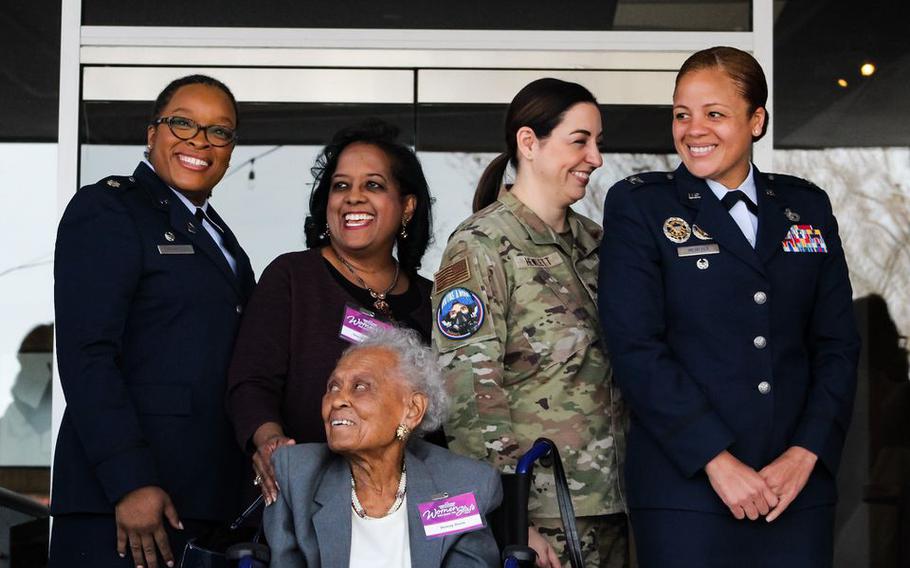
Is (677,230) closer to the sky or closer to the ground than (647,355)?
closer to the sky

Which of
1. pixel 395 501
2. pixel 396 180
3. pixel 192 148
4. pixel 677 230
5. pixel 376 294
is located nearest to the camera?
pixel 395 501

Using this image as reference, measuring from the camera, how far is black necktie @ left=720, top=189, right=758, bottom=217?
10.8ft

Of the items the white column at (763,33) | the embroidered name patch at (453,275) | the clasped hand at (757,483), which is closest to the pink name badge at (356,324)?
the embroidered name patch at (453,275)

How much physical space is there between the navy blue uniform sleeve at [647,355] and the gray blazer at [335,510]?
396 millimetres

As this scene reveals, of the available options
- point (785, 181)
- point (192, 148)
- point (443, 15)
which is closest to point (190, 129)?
point (192, 148)

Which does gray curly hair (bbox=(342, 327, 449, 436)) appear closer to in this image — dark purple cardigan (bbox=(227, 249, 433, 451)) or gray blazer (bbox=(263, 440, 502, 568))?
gray blazer (bbox=(263, 440, 502, 568))

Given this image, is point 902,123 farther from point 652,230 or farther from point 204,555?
point 204,555

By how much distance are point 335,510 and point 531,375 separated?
638 millimetres

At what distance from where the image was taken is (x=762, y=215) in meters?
3.25

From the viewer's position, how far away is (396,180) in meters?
3.81

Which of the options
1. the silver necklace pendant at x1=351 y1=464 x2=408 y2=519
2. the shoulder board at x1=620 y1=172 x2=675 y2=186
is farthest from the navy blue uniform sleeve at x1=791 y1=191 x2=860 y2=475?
the silver necklace pendant at x1=351 y1=464 x2=408 y2=519

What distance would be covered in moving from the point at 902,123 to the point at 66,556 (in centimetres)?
364

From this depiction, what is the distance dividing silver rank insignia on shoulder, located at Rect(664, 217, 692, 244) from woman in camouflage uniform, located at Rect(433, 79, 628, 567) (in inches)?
13.8

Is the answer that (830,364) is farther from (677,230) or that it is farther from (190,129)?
(190,129)
